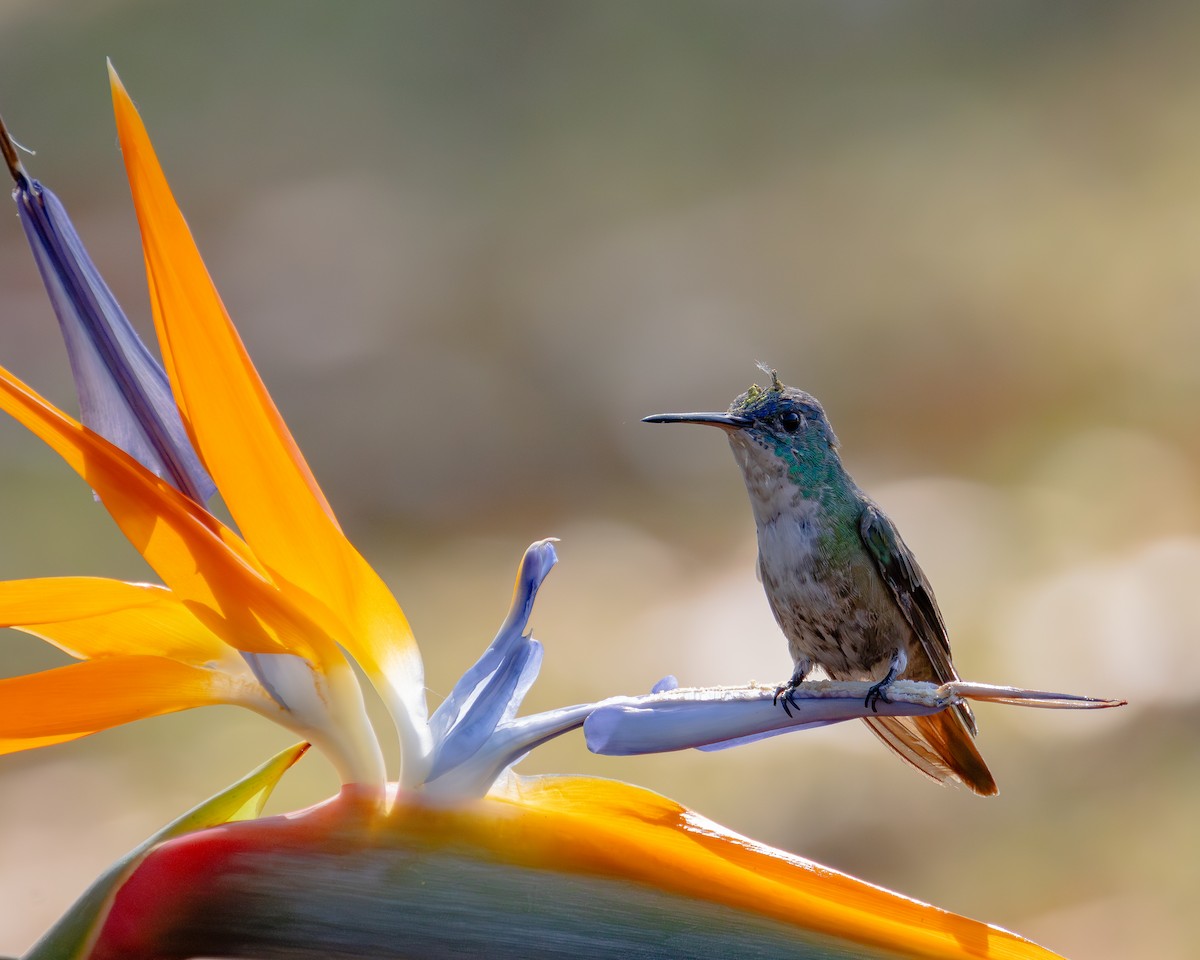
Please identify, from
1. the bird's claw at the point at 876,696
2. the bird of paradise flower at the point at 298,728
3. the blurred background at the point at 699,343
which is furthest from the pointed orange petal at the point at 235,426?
the blurred background at the point at 699,343

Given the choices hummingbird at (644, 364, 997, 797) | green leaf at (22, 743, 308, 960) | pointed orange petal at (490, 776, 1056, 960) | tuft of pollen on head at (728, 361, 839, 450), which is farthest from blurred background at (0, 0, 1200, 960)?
green leaf at (22, 743, 308, 960)

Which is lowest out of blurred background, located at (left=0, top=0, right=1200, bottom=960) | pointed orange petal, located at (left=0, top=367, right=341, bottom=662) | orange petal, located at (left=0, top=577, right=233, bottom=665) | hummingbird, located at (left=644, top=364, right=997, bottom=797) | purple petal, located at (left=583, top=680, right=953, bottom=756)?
orange petal, located at (left=0, top=577, right=233, bottom=665)

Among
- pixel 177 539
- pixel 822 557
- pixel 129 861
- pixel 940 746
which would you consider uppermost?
pixel 822 557

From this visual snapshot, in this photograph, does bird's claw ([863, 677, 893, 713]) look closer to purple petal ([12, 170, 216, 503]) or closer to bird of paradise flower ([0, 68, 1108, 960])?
bird of paradise flower ([0, 68, 1108, 960])

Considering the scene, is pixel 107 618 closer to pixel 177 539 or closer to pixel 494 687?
pixel 177 539

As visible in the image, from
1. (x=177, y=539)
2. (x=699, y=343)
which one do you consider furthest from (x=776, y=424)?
(x=699, y=343)
